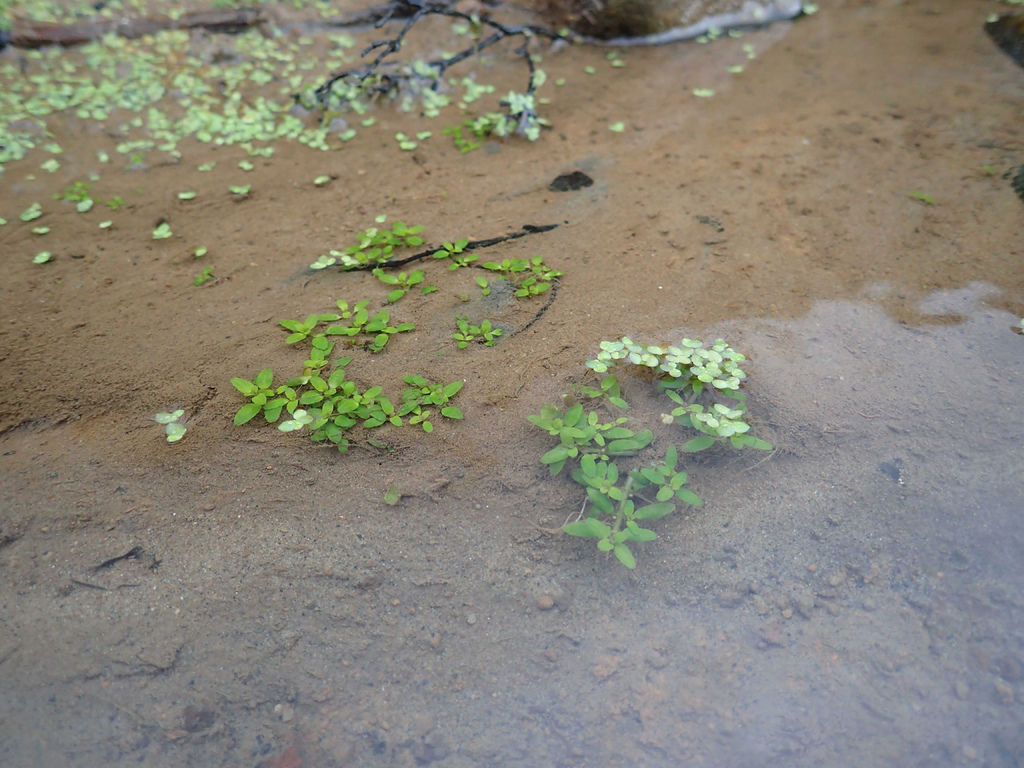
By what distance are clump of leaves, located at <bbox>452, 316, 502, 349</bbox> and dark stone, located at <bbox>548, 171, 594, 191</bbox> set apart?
1.05 meters

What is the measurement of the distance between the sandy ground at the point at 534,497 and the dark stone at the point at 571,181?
62mm

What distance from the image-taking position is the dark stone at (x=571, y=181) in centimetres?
333

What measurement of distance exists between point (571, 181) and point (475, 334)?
3.90ft

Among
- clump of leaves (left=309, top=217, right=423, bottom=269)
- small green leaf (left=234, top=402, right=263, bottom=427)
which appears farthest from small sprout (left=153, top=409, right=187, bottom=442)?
clump of leaves (left=309, top=217, right=423, bottom=269)

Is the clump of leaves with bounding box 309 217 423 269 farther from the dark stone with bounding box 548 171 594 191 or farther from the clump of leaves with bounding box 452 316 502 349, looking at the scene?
the dark stone with bounding box 548 171 594 191

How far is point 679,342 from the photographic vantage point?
249cm

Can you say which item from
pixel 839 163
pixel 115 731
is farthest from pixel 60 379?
pixel 839 163

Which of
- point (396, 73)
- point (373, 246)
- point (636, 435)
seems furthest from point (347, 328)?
A: point (396, 73)

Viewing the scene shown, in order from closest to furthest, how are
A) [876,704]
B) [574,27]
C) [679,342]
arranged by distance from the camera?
1. [876,704]
2. [679,342]
3. [574,27]

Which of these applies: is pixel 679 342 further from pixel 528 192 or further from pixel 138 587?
pixel 138 587

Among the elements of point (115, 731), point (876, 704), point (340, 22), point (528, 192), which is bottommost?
point (115, 731)

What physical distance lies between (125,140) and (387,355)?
2.52 m

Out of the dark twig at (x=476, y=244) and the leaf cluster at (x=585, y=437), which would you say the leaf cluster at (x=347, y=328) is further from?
the leaf cluster at (x=585, y=437)

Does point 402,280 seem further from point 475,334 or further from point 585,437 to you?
point 585,437
